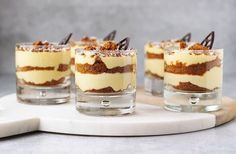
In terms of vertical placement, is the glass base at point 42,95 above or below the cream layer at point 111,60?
below

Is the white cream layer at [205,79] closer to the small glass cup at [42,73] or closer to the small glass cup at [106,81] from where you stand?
the small glass cup at [106,81]

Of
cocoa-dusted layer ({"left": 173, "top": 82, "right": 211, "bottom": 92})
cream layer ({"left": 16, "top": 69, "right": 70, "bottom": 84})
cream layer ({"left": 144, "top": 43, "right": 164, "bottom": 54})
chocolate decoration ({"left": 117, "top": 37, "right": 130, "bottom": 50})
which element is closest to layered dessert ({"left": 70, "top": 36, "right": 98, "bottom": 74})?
cream layer ({"left": 144, "top": 43, "right": 164, "bottom": 54})

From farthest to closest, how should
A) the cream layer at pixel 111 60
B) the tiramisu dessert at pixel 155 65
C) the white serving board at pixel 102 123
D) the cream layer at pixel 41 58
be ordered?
1. the tiramisu dessert at pixel 155 65
2. the cream layer at pixel 41 58
3. the cream layer at pixel 111 60
4. the white serving board at pixel 102 123

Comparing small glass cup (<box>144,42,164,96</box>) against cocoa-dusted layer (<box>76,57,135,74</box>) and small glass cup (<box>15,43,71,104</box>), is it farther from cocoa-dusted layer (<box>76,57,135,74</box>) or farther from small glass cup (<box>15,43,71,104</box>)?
cocoa-dusted layer (<box>76,57,135,74</box>)

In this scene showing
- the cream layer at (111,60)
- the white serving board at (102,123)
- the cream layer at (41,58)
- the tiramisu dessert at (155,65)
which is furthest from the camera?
the tiramisu dessert at (155,65)

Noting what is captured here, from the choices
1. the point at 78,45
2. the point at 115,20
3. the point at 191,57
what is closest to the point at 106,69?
the point at 191,57

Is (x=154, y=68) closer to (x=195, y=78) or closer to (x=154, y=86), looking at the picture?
(x=154, y=86)

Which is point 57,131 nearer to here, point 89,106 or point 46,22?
point 89,106

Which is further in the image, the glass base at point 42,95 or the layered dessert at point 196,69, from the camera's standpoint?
the glass base at point 42,95

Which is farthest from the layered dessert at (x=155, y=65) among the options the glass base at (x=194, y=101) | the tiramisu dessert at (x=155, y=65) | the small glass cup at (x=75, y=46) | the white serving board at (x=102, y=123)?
the white serving board at (x=102, y=123)
